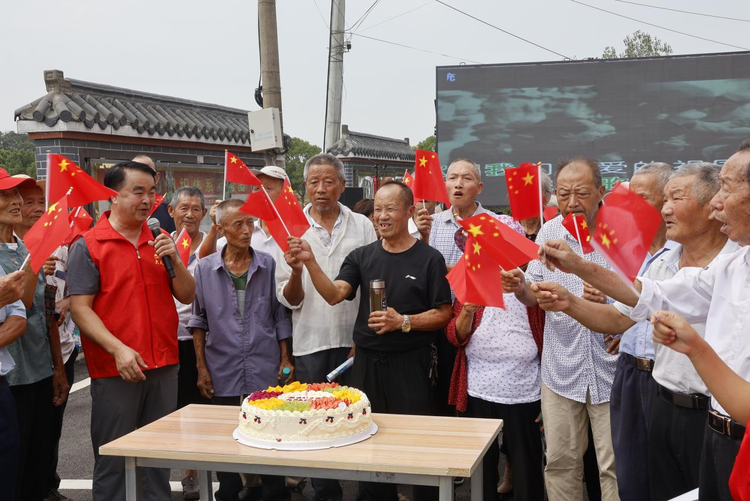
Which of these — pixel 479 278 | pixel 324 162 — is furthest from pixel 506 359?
pixel 324 162

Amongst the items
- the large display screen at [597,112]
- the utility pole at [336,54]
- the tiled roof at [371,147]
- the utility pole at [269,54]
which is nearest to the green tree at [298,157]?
the tiled roof at [371,147]

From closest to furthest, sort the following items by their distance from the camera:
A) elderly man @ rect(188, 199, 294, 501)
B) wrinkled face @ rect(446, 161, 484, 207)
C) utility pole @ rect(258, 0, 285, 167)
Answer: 1. elderly man @ rect(188, 199, 294, 501)
2. wrinkled face @ rect(446, 161, 484, 207)
3. utility pole @ rect(258, 0, 285, 167)

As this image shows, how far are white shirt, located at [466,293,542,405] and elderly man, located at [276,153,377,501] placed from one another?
34.1 inches

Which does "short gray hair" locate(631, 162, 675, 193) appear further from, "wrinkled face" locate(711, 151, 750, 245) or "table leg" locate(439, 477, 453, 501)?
"table leg" locate(439, 477, 453, 501)

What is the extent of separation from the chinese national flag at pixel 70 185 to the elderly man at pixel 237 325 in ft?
2.64

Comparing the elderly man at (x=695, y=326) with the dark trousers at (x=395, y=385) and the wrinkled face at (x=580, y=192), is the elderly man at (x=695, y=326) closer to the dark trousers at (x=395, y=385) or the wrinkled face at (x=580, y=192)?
the wrinkled face at (x=580, y=192)

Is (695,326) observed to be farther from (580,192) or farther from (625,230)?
(580,192)

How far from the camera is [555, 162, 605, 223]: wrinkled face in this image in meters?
3.81

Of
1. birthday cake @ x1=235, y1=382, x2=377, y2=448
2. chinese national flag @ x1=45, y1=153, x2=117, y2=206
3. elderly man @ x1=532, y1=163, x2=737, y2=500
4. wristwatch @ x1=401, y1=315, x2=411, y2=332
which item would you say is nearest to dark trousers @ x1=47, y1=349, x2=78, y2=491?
chinese national flag @ x1=45, y1=153, x2=117, y2=206

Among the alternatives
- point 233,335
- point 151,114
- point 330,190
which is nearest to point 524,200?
point 330,190

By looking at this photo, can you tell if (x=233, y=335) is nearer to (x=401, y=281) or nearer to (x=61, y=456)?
(x=401, y=281)

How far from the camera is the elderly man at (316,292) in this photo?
4.54 meters

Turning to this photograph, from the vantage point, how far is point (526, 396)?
4.10 metres

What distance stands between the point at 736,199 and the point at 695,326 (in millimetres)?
749
